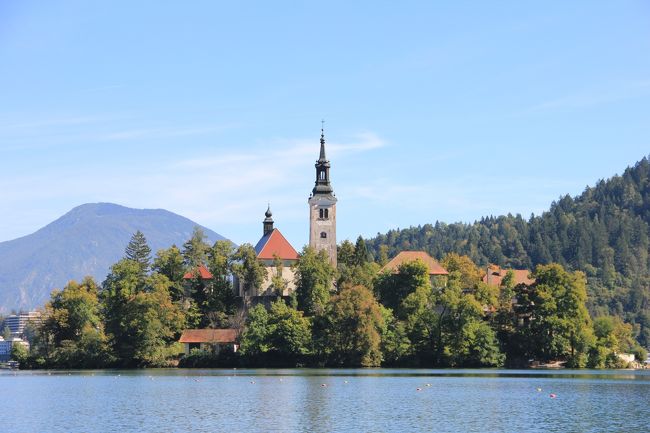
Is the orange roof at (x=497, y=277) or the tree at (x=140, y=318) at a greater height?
the orange roof at (x=497, y=277)

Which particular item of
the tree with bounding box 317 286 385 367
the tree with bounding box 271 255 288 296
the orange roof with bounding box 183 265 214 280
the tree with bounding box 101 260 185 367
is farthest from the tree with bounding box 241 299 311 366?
the orange roof with bounding box 183 265 214 280

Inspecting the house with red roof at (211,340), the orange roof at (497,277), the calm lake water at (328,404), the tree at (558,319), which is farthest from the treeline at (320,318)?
the calm lake water at (328,404)

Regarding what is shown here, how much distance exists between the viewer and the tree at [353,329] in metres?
97.9

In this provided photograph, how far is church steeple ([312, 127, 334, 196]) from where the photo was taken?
12825 centimetres

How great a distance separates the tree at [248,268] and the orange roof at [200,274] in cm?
394

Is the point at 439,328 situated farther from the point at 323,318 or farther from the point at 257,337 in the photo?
the point at 257,337

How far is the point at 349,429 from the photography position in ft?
141

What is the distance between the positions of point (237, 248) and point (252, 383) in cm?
4557

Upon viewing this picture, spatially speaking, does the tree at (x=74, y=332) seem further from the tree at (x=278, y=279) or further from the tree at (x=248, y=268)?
the tree at (x=278, y=279)

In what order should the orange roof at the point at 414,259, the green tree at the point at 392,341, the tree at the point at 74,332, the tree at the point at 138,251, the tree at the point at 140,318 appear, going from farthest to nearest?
the tree at the point at 138,251, the orange roof at the point at 414,259, the tree at the point at 74,332, the tree at the point at 140,318, the green tree at the point at 392,341

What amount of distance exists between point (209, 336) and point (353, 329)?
59.5 feet

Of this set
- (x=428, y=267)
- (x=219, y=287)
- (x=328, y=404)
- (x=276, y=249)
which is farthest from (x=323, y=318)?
(x=328, y=404)

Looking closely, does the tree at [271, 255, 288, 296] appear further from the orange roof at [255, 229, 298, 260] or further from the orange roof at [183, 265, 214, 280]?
the orange roof at [183, 265, 214, 280]

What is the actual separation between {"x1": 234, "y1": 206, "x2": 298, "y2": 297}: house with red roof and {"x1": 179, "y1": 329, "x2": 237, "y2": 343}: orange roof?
8058 millimetres
